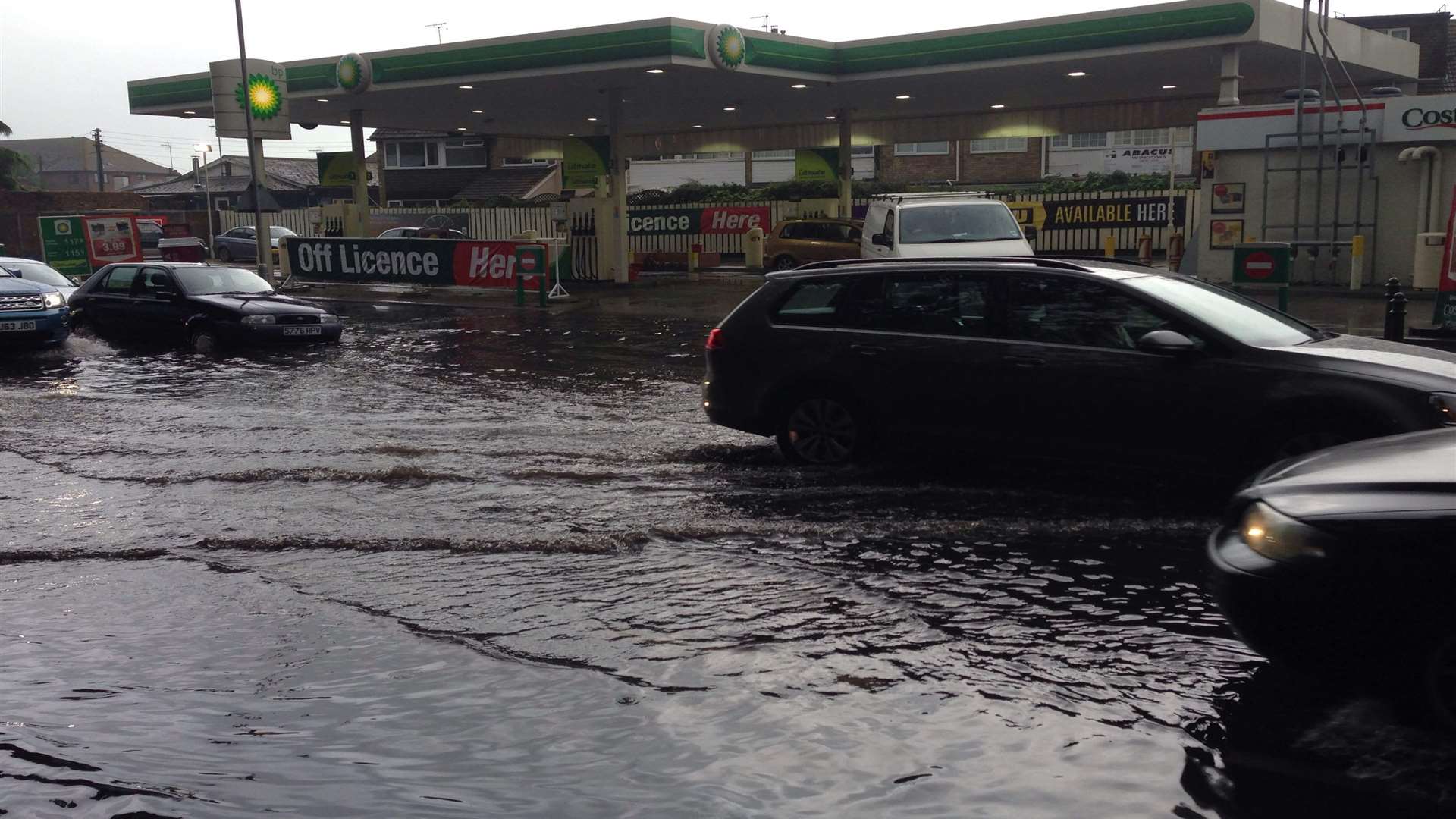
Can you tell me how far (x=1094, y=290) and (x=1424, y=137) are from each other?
17218 mm

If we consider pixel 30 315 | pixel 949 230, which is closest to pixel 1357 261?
pixel 949 230

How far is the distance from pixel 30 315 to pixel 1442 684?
18409 millimetres

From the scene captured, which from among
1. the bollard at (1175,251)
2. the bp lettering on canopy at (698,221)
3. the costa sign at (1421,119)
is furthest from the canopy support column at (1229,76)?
the bp lettering on canopy at (698,221)

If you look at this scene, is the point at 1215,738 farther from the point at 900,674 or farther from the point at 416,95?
the point at 416,95

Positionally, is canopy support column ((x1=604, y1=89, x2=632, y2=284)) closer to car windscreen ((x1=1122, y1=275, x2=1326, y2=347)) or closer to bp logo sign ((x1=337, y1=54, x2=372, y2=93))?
bp logo sign ((x1=337, y1=54, x2=372, y2=93))

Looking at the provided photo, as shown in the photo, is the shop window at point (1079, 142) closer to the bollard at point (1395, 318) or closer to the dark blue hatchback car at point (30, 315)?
the bollard at point (1395, 318)

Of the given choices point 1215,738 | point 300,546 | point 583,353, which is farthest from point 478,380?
point 1215,738

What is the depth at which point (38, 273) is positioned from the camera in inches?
842

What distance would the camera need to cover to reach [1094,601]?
19.8 ft

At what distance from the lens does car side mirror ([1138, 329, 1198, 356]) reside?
24.8 ft

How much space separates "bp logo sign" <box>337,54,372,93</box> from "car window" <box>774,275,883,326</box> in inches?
913

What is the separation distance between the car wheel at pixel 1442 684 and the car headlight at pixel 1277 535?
0.46m

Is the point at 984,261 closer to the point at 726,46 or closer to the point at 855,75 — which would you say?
the point at 726,46

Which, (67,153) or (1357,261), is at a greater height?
(67,153)
